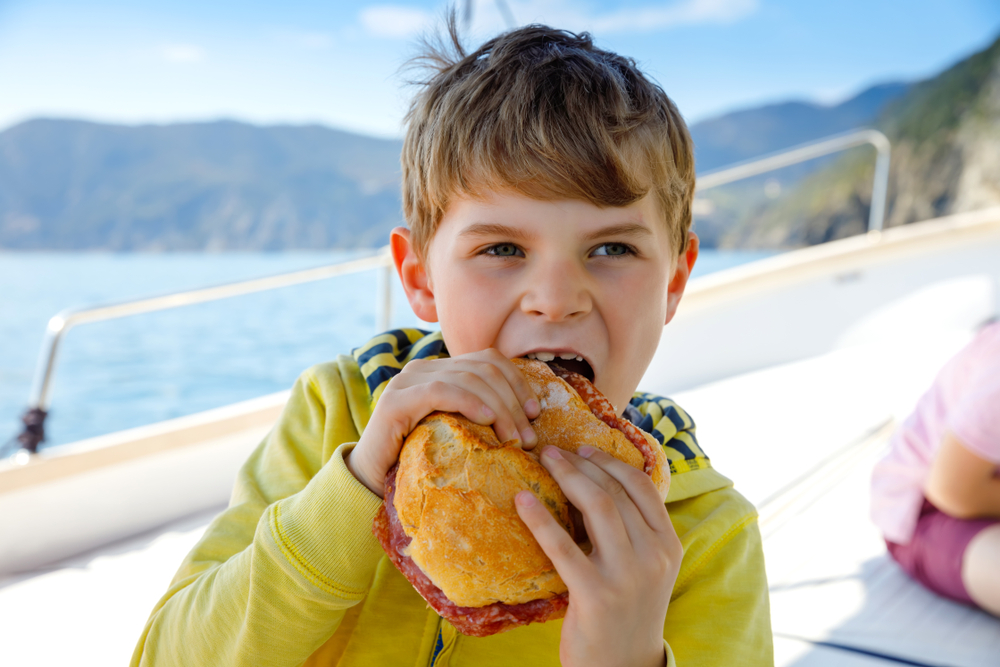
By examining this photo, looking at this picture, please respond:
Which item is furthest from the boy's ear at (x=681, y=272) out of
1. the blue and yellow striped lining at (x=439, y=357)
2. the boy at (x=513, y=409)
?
the blue and yellow striped lining at (x=439, y=357)

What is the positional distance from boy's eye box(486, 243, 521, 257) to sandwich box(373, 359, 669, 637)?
0.32 metres

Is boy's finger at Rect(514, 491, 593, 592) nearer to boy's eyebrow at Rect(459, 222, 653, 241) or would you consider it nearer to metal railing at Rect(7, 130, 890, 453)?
boy's eyebrow at Rect(459, 222, 653, 241)

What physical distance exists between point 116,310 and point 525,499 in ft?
6.82

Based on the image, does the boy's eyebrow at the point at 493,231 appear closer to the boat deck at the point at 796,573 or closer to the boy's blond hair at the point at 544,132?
the boy's blond hair at the point at 544,132

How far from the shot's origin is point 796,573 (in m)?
2.06

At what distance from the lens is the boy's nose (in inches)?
36.2

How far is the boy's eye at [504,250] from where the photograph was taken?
3.26 ft

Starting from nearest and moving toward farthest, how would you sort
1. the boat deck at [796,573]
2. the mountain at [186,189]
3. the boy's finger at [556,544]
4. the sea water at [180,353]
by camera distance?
the boy's finger at [556,544] < the boat deck at [796,573] < the sea water at [180,353] < the mountain at [186,189]

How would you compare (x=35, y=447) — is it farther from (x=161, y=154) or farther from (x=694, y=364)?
(x=161, y=154)

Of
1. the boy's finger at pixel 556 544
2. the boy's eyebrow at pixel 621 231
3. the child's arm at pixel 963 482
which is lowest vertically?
the child's arm at pixel 963 482

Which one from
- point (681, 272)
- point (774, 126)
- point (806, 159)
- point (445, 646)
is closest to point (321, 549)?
point (445, 646)

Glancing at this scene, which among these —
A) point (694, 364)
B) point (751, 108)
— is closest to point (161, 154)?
point (751, 108)

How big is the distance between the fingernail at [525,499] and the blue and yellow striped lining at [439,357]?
52 centimetres

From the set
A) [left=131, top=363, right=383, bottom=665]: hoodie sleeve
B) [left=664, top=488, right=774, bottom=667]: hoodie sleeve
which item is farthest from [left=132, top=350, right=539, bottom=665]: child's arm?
[left=664, top=488, right=774, bottom=667]: hoodie sleeve
